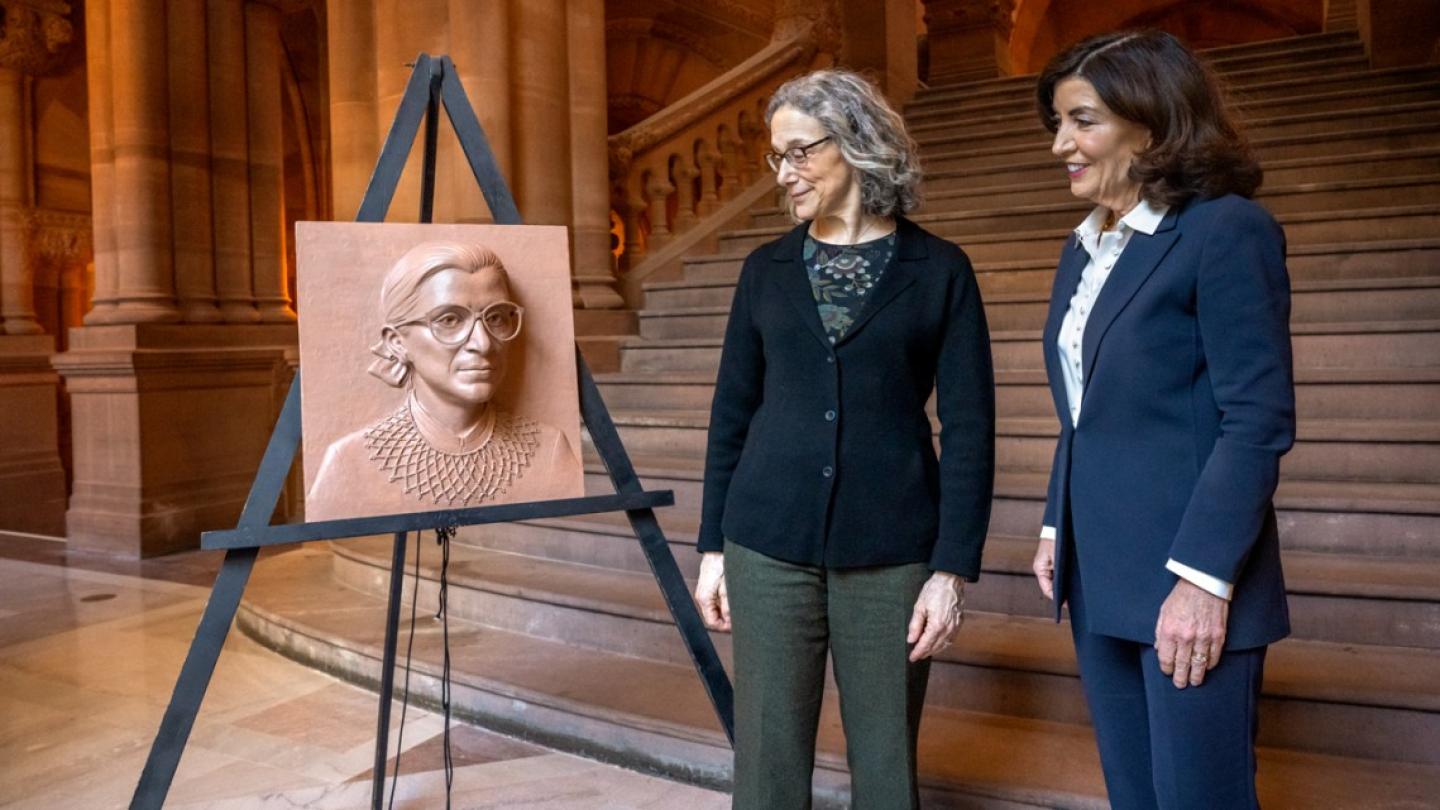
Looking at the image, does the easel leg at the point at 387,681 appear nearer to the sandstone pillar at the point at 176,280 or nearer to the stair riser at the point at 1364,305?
the stair riser at the point at 1364,305

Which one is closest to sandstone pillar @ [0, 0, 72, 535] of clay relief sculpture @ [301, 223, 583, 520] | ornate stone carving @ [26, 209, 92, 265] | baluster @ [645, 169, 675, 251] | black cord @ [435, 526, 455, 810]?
ornate stone carving @ [26, 209, 92, 265]

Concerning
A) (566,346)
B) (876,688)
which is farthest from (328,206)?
A: (876,688)

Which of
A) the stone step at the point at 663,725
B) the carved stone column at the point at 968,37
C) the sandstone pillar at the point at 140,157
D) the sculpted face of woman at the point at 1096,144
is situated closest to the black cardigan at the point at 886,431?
the sculpted face of woman at the point at 1096,144

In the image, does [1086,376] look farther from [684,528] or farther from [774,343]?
[684,528]

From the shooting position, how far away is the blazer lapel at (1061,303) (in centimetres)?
166

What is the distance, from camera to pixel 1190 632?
136 cm

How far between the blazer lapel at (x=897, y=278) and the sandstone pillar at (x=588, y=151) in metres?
4.02

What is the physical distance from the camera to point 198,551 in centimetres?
646

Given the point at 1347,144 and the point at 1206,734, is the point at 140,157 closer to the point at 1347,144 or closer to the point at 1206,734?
the point at 1206,734

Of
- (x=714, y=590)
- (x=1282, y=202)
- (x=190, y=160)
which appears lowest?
(x=714, y=590)

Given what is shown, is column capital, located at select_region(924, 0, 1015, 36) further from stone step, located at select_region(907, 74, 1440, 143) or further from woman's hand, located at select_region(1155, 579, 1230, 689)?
woman's hand, located at select_region(1155, 579, 1230, 689)

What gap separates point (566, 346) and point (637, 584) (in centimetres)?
168

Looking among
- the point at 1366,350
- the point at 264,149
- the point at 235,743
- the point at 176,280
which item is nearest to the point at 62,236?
the point at 264,149

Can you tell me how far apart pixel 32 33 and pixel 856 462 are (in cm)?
1018
